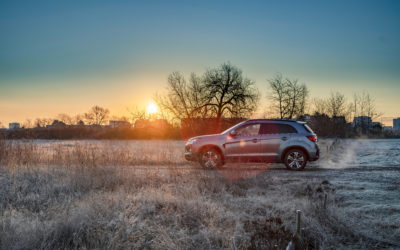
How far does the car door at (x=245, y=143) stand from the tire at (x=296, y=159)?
3.68 feet

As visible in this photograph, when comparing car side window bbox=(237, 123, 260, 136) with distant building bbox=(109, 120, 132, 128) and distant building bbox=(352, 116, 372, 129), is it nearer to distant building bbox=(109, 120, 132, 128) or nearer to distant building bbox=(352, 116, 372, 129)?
distant building bbox=(109, 120, 132, 128)

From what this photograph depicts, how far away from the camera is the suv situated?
10.8 m

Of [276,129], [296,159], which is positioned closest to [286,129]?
[276,129]

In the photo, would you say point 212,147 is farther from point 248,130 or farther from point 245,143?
point 248,130

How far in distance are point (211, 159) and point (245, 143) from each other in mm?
1407

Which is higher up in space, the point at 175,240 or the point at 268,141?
the point at 268,141

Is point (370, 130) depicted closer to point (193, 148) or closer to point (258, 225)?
point (193, 148)

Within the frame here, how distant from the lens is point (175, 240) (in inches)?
169

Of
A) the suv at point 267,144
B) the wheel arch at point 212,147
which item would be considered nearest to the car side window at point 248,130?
the suv at point 267,144

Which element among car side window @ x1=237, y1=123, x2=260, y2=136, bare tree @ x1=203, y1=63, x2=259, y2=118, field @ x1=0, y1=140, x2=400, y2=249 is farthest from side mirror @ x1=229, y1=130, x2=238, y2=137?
bare tree @ x1=203, y1=63, x2=259, y2=118

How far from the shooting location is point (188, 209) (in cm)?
556

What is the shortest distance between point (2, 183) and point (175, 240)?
6201mm

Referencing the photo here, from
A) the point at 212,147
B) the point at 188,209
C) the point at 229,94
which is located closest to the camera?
the point at 188,209

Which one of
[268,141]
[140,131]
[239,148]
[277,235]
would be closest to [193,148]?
[239,148]
